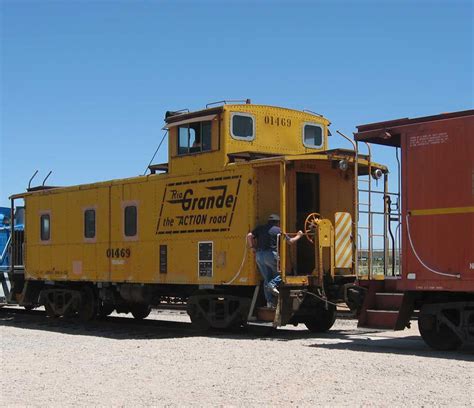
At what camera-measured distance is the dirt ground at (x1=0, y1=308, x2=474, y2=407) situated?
769 centimetres

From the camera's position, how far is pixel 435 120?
11.0m

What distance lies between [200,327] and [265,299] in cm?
187

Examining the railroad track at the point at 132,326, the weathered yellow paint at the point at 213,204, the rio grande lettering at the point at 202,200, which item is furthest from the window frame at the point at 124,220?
the railroad track at the point at 132,326

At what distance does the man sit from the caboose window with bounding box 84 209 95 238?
5474mm

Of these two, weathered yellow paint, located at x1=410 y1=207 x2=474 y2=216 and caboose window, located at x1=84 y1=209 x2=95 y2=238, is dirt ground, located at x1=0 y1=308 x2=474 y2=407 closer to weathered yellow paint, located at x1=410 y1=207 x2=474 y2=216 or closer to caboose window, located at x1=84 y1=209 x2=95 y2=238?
weathered yellow paint, located at x1=410 y1=207 x2=474 y2=216

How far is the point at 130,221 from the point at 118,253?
839 millimetres

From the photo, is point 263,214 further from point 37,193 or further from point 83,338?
point 37,193

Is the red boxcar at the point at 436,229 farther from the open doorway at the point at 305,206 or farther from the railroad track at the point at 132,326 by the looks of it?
the railroad track at the point at 132,326

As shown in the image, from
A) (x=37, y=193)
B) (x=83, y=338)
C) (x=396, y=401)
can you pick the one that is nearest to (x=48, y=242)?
(x=37, y=193)

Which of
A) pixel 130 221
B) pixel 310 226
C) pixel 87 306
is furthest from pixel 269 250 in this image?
pixel 87 306

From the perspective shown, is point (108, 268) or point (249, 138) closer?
point (249, 138)

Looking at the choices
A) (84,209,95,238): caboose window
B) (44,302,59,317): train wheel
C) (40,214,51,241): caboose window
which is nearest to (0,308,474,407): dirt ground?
(84,209,95,238): caboose window

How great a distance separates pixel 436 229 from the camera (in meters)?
10.9

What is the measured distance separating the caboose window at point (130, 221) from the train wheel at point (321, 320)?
4353mm
